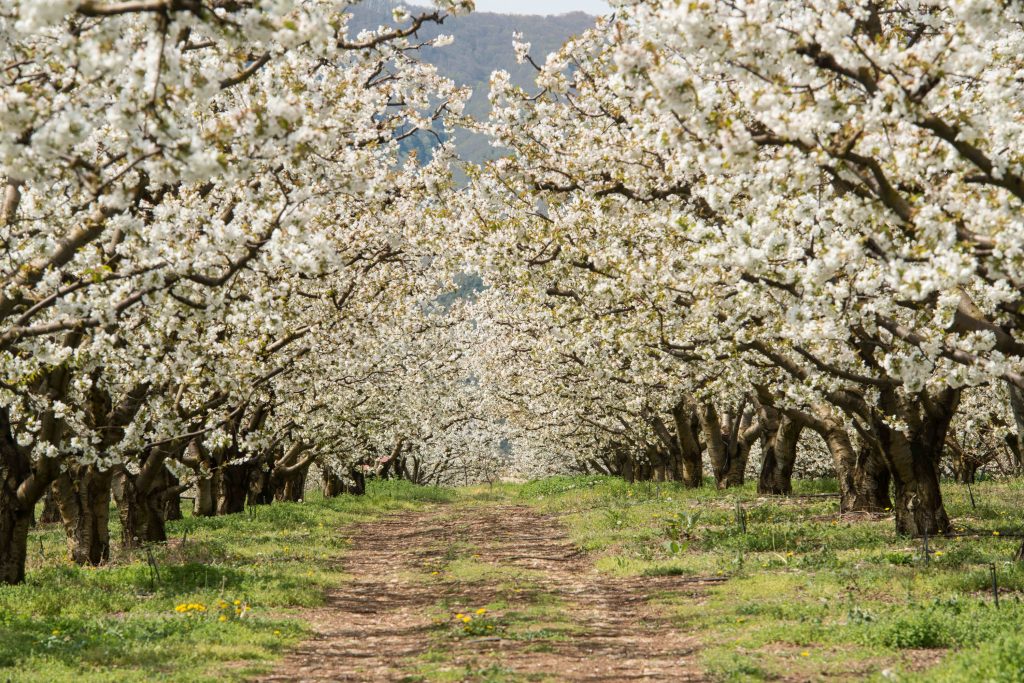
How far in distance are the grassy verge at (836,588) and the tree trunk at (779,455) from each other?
11.6ft

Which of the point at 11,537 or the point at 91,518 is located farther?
the point at 91,518

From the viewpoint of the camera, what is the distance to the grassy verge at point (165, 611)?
36.8 ft

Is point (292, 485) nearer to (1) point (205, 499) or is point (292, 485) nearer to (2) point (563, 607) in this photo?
→ (1) point (205, 499)

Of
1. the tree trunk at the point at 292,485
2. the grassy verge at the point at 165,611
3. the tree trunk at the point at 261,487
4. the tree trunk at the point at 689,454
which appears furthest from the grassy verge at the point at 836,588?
the tree trunk at the point at 292,485

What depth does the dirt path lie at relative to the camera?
1132cm

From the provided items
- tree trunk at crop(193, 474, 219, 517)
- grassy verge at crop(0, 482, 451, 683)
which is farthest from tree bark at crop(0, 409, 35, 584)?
tree trunk at crop(193, 474, 219, 517)

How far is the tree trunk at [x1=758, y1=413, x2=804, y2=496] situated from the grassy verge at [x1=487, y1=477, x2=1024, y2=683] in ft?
11.6

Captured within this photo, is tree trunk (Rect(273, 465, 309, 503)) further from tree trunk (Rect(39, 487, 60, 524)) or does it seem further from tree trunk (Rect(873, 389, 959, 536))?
tree trunk (Rect(873, 389, 959, 536))

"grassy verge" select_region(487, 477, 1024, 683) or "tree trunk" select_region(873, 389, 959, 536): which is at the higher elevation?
"tree trunk" select_region(873, 389, 959, 536)

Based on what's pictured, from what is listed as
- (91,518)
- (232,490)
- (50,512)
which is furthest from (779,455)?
(50,512)

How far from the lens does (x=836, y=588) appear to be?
45.2ft

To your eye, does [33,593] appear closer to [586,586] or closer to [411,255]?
[586,586]

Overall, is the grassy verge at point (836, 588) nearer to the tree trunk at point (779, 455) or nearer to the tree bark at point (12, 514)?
the tree trunk at point (779, 455)

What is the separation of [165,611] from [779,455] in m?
21.4
